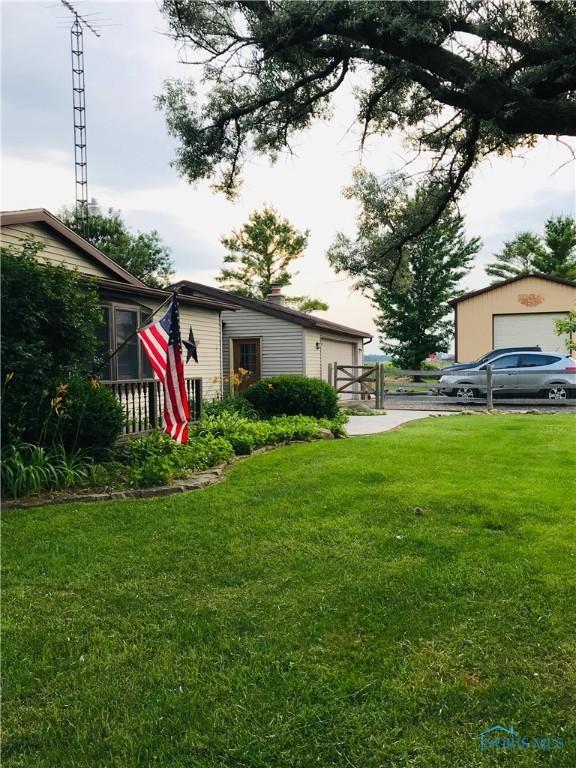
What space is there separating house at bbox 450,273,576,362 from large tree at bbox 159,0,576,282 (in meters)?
21.0

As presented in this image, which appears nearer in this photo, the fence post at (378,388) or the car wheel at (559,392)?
the car wheel at (559,392)

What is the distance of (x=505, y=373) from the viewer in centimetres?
1700

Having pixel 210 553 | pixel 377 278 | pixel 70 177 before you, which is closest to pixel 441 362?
pixel 70 177

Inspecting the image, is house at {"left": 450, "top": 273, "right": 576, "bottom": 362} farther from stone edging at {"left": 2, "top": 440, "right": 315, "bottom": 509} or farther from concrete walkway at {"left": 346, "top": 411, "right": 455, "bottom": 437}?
stone edging at {"left": 2, "top": 440, "right": 315, "bottom": 509}

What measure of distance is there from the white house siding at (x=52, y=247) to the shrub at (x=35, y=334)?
5.83 ft

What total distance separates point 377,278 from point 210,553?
12.8ft

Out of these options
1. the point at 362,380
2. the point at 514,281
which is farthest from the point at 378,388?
the point at 514,281

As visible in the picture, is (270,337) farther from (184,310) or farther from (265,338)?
(184,310)

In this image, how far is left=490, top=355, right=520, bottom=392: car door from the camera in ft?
55.4

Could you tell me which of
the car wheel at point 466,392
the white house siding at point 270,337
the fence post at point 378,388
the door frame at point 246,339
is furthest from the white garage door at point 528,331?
the door frame at point 246,339

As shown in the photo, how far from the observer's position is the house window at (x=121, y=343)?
1018 centimetres

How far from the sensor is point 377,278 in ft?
21.9

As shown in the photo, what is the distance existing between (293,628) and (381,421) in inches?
385

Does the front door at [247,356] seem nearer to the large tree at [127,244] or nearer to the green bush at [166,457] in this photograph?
the green bush at [166,457]
